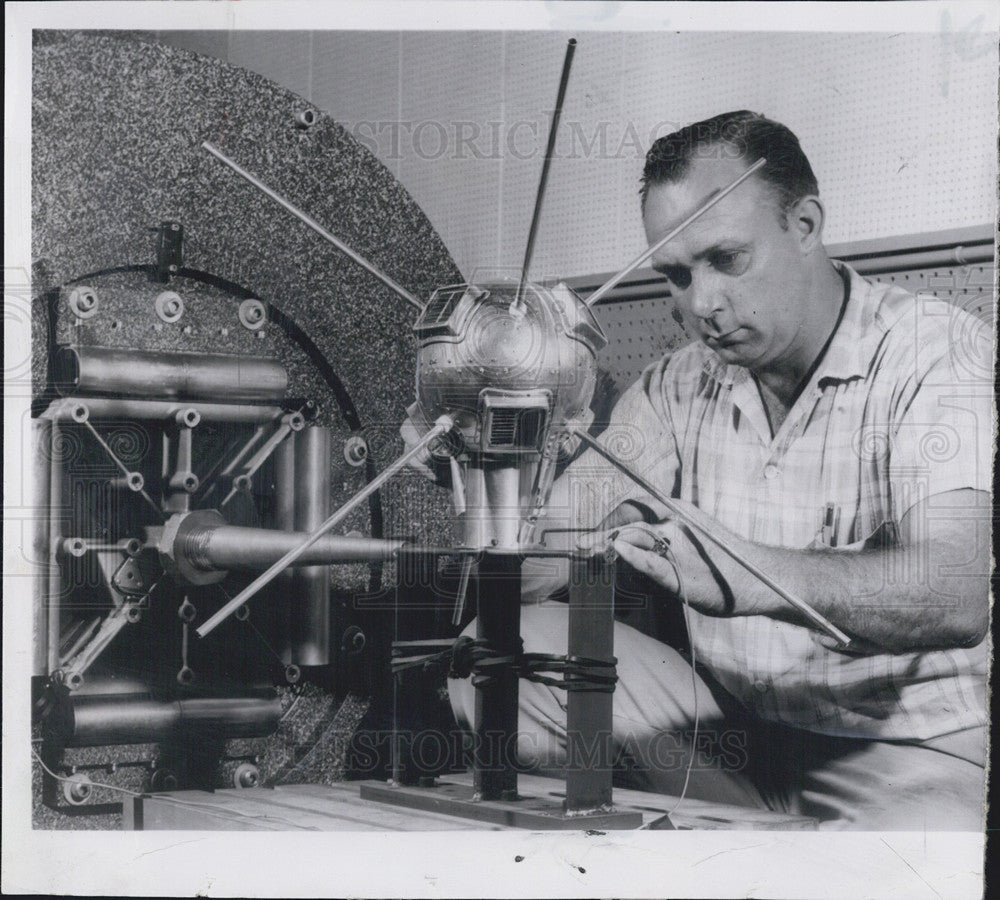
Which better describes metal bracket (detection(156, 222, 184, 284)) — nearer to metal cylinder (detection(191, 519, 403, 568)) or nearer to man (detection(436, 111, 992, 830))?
metal cylinder (detection(191, 519, 403, 568))

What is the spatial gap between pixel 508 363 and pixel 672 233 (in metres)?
0.34

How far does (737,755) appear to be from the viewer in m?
2.14

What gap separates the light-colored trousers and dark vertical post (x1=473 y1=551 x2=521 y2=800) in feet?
0.18

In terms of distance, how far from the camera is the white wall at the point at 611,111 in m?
2.13

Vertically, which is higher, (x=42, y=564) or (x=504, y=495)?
(x=504, y=495)

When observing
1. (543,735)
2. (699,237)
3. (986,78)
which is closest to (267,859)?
(543,735)

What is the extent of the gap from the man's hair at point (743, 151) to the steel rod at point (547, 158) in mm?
151

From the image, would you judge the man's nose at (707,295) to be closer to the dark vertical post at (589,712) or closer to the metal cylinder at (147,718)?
the dark vertical post at (589,712)

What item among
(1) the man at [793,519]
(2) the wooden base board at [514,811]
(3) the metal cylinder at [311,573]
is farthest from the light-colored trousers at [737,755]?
(3) the metal cylinder at [311,573]

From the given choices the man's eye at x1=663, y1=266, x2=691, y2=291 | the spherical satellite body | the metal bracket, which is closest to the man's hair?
the man's eye at x1=663, y1=266, x2=691, y2=291

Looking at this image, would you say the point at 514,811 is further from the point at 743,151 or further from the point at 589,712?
the point at 743,151

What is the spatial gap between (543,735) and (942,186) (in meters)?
1.05

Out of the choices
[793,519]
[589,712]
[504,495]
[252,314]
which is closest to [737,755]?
[589,712]

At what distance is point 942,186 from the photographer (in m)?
2.13
